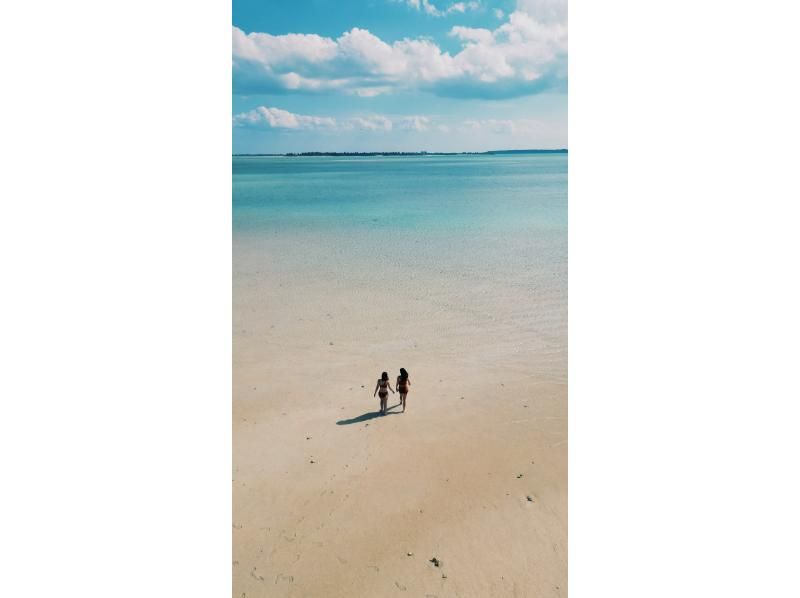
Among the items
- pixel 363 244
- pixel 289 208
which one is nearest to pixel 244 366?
pixel 363 244

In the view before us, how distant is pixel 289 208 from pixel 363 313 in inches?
848

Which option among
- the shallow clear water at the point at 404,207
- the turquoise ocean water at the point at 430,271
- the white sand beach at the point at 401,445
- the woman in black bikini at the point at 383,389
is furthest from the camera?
the shallow clear water at the point at 404,207

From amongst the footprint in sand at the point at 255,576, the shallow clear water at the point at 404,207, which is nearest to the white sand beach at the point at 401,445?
the footprint in sand at the point at 255,576

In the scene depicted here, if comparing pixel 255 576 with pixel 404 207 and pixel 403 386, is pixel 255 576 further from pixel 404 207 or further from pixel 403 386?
pixel 404 207

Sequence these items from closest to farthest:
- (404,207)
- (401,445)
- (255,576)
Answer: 1. (255,576)
2. (401,445)
3. (404,207)

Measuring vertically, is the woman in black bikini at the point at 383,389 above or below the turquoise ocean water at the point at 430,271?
below

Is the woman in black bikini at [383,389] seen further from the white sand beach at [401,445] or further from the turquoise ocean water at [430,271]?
the turquoise ocean water at [430,271]

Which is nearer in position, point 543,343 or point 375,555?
point 375,555

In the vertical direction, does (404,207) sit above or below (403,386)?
above

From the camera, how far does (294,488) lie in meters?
Result: 7.48

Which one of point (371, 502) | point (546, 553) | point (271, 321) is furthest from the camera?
point (271, 321)

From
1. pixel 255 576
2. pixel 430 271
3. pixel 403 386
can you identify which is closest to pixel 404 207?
pixel 430 271

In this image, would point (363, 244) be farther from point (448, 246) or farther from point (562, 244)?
point (562, 244)

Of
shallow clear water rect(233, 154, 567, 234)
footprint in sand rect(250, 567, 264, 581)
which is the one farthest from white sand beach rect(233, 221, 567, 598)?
shallow clear water rect(233, 154, 567, 234)
